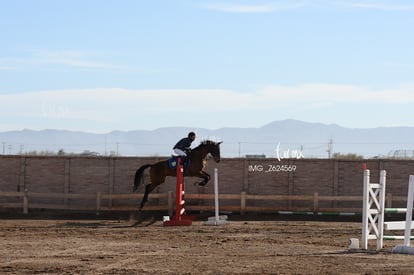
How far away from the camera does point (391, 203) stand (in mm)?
29375

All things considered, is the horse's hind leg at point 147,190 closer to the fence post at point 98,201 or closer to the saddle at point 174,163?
the saddle at point 174,163

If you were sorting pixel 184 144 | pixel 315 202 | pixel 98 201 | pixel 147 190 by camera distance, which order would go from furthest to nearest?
pixel 98 201
pixel 315 202
pixel 147 190
pixel 184 144

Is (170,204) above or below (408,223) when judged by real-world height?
below

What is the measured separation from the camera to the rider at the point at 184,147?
2791 cm

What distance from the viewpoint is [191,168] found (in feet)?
92.3

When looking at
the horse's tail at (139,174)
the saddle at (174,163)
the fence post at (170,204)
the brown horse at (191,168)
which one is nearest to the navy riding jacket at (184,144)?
the brown horse at (191,168)

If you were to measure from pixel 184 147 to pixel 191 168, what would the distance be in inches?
27.4

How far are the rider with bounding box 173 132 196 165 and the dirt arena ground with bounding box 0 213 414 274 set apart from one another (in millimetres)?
2890

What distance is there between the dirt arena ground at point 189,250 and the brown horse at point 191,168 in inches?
107

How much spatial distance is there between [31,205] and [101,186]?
258 cm

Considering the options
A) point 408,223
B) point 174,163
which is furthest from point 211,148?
point 408,223

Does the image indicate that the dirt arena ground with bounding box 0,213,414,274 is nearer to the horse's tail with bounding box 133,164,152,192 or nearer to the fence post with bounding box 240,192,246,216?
the horse's tail with bounding box 133,164,152,192

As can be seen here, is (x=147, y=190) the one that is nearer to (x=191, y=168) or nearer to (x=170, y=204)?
(x=170, y=204)

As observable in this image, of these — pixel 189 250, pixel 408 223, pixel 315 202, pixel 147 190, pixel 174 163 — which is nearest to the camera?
pixel 408 223
